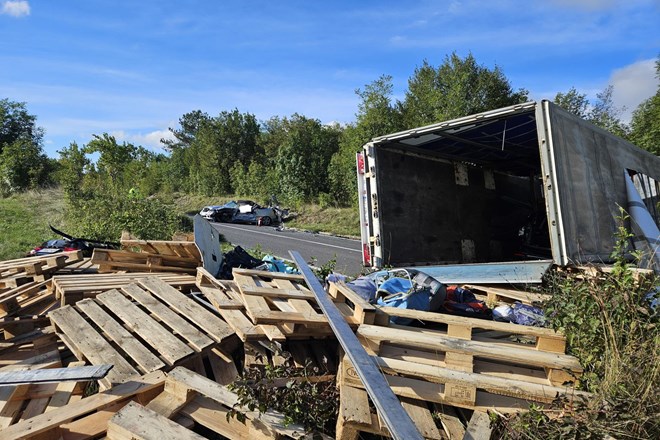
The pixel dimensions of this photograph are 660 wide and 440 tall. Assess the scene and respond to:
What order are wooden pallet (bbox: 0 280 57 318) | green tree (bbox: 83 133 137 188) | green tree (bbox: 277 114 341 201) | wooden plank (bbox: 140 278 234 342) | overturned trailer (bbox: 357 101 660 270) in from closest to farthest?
wooden plank (bbox: 140 278 234 342)
overturned trailer (bbox: 357 101 660 270)
wooden pallet (bbox: 0 280 57 318)
green tree (bbox: 83 133 137 188)
green tree (bbox: 277 114 341 201)

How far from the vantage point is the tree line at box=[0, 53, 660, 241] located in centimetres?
2241

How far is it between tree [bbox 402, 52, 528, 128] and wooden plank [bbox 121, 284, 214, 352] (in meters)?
20.0

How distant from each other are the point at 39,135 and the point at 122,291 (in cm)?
4607

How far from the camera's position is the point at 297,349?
12.4 feet

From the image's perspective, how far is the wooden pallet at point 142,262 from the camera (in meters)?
6.14

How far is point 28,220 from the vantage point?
1609 centimetres

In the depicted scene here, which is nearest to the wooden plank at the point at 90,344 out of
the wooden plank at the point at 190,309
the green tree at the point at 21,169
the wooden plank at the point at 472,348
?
the wooden plank at the point at 190,309

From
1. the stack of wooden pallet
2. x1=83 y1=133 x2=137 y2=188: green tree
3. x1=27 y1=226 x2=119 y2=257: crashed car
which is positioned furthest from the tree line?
the stack of wooden pallet

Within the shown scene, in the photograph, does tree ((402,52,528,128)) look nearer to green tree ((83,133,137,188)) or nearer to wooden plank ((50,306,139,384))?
green tree ((83,133,137,188))

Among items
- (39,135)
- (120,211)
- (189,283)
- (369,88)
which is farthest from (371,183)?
(39,135)

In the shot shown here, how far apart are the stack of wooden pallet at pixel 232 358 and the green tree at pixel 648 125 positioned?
20.5 m

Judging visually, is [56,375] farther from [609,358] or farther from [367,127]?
[367,127]

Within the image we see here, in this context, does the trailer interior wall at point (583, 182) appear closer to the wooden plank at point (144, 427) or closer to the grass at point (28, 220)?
the wooden plank at point (144, 427)

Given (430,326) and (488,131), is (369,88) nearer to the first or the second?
(488,131)
